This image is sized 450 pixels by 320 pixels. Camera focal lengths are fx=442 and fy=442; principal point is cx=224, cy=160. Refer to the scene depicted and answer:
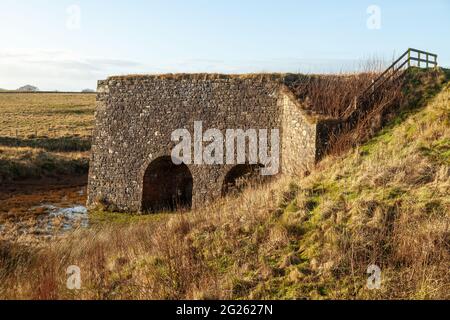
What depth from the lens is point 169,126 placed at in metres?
15.5

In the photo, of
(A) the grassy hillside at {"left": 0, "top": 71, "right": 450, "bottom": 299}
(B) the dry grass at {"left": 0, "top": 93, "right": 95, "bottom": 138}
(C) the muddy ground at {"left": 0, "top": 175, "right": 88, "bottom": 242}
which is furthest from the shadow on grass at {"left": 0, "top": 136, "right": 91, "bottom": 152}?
(A) the grassy hillside at {"left": 0, "top": 71, "right": 450, "bottom": 299}

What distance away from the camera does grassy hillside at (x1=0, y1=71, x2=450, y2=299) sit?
602cm

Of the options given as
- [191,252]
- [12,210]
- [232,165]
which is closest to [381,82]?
[232,165]

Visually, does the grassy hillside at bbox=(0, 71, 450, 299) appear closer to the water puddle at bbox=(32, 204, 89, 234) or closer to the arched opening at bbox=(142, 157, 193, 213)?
the water puddle at bbox=(32, 204, 89, 234)

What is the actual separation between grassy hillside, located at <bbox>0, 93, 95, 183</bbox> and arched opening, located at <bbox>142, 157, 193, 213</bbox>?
9.59 m

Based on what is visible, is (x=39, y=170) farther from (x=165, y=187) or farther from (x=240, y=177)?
(x=240, y=177)

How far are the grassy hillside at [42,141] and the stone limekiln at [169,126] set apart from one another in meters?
8.24

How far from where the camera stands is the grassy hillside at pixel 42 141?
2334cm

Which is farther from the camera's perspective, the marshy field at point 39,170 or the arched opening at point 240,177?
the marshy field at point 39,170

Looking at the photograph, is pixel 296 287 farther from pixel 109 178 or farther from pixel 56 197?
pixel 56 197

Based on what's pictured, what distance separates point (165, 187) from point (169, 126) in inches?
106

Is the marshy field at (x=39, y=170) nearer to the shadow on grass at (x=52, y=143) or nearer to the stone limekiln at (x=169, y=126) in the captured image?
the shadow on grass at (x=52, y=143)

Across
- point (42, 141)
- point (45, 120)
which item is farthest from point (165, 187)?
point (45, 120)

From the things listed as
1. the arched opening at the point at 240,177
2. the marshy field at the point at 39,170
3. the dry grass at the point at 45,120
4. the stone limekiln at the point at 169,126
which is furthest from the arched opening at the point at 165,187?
the dry grass at the point at 45,120
